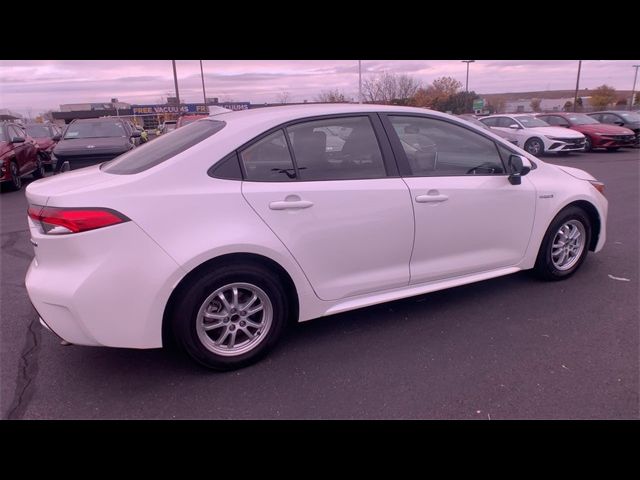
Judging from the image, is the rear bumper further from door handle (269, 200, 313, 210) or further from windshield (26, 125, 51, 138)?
windshield (26, 125, 51, 138)

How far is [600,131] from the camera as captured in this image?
655 inches

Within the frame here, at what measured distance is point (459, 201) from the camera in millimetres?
3553

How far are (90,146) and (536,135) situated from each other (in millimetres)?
14002

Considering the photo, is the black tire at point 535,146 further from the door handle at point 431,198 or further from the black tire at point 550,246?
the door handle at point 431,198

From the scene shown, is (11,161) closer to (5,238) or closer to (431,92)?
(5,238)

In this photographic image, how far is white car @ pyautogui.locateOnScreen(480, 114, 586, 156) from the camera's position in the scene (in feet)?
50.1

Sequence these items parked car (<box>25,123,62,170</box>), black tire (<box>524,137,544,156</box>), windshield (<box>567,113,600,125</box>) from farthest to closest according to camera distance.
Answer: windshield (<box>567,113,600,125</box>) < black tire (<box>524,137,544,156</box>) < parked car (<box>25,123,62,170</box>)

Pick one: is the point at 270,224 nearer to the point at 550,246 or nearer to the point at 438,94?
the point at 550,246

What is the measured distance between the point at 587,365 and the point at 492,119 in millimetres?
16291

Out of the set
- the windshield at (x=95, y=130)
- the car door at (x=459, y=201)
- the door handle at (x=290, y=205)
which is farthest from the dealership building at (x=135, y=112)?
the door handle at (x=290, y=205)

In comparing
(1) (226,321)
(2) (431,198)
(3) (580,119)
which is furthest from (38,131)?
(3) (580,119)

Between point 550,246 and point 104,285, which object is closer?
point 104,285

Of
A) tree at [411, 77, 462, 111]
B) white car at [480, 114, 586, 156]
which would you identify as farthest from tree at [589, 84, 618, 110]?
white car at [480, 114, 586, 156]

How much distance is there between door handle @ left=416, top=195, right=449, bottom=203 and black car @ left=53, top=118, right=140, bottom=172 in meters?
7.51
